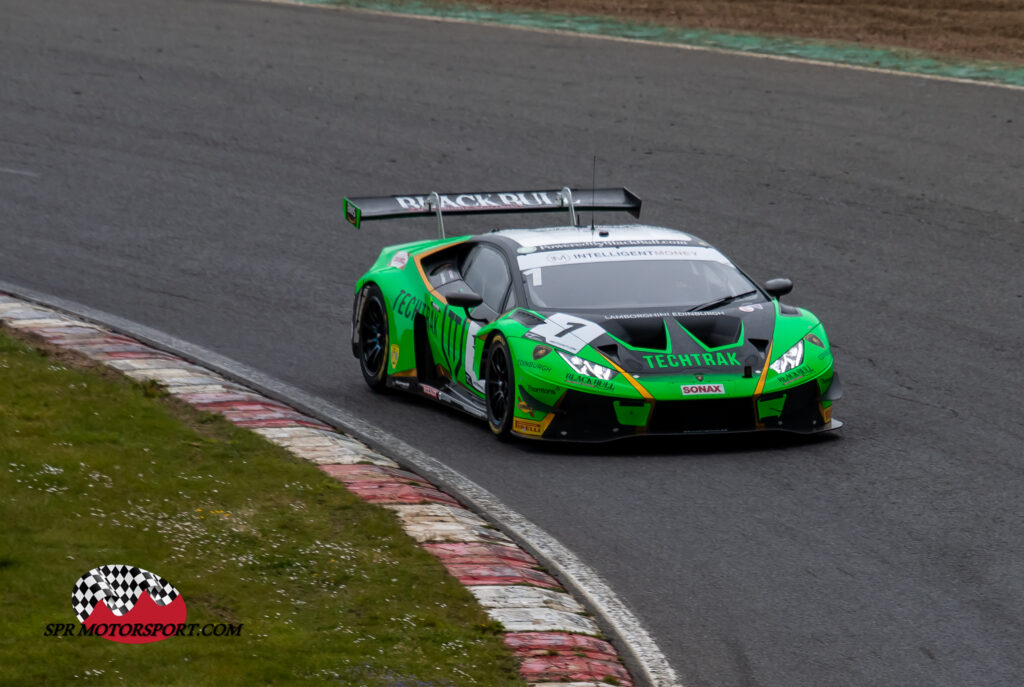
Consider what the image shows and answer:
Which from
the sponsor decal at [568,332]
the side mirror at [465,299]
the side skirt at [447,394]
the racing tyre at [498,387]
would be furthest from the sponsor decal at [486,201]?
the sponsor decal at [568,332]

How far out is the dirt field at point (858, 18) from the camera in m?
22.8

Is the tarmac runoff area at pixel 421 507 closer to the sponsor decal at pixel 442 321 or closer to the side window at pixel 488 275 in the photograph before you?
the sponsor decal at pixel 442 321

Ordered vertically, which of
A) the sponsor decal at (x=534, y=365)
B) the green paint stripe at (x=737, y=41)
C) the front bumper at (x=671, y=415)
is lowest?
the front bumper at (x=671, y=415)

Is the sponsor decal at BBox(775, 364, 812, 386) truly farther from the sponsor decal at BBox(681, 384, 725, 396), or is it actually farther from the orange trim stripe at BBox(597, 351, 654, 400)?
the orange trim stripe at BBox(597, 351, 654, 400)

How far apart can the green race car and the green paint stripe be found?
10.6m

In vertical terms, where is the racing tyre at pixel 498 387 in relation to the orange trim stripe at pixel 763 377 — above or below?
below

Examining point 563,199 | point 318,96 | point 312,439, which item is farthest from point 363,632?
point 318,96

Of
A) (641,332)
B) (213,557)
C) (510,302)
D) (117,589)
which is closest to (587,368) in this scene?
(641,332)

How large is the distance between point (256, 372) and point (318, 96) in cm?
1002

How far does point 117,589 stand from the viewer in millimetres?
6230

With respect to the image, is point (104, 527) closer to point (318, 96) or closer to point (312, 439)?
point (312, 439)

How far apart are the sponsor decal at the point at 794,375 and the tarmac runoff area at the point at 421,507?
2211mm

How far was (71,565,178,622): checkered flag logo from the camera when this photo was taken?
607 centimetres

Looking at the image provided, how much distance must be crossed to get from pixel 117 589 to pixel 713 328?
15.0ft
